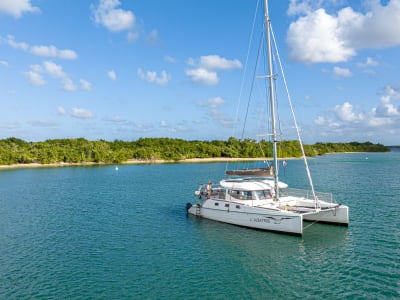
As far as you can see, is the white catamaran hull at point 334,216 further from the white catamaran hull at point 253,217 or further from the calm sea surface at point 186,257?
the white catamaran hull at point 253,217

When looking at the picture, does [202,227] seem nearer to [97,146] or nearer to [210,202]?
[210,202]

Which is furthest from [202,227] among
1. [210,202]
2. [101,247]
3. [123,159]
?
[123,159]

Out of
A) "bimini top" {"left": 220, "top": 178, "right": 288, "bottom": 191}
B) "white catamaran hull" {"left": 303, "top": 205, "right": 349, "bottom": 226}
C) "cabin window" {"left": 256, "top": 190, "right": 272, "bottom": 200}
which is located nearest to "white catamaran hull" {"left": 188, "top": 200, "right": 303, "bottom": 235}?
"bimini top" {"left": 220, "top": 178, "right": 288, "bottom": 191}

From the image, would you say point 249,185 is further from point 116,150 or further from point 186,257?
point 116,150

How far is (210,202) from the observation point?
32.4 metres

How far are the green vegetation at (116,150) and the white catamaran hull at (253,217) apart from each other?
90.9 m

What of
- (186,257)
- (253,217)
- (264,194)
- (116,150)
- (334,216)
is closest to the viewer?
(186,257)

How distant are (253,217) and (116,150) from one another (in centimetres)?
13131

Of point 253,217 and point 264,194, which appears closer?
point 253,217

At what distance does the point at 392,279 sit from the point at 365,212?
16957 millimetres

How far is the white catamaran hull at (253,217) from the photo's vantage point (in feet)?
87.7

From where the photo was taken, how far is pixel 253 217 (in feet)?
93.6

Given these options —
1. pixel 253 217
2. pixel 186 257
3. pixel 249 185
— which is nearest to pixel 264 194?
pixel 249 185

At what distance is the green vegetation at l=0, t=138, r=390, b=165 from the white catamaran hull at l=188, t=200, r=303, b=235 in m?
90.9
